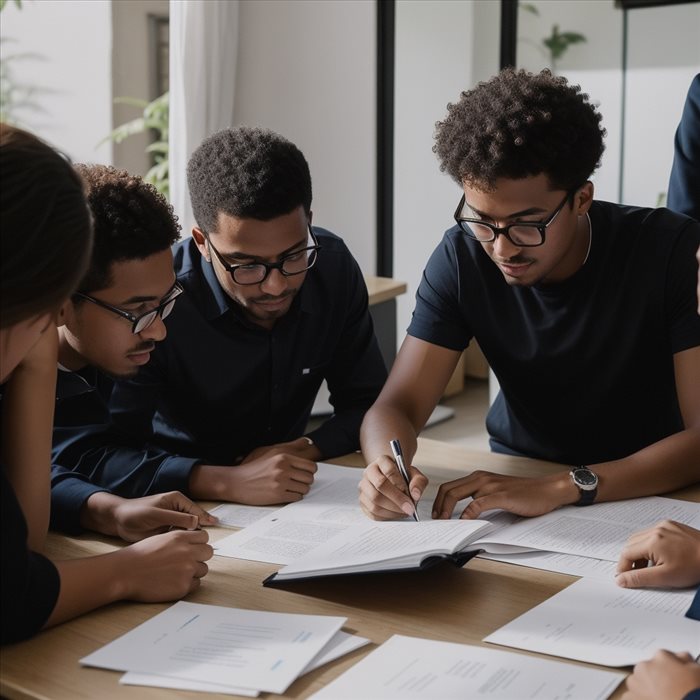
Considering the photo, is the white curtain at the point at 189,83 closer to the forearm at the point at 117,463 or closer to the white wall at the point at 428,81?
the white wall at the point at 428,81

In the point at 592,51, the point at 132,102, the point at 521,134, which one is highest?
the point at 592,51

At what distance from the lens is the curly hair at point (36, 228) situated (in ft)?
3.32

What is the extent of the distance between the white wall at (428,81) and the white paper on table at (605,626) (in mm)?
3576

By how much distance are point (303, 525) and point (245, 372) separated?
518mm

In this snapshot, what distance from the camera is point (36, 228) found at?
1.02 meters

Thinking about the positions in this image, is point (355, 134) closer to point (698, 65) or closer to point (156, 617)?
point (698, 65)

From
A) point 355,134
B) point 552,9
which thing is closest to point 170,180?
point 355,134

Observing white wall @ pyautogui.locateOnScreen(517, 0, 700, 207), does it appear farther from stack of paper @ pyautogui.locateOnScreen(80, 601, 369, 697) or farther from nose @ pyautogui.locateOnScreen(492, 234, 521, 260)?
stack of paper @ pyautogui.locateOnScreen(80, 601, 369, 697)

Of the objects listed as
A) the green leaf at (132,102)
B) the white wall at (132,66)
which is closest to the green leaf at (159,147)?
the white wall at (132,66)

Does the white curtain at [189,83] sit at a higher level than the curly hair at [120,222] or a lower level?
higher

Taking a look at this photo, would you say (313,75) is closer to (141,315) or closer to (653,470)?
(141,315)

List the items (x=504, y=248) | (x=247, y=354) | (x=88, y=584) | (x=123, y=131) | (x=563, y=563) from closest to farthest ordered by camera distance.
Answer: (x=88, y=584) < (x=563, y=563) < (x=504, y=248) < (x=247, y=354) < (x=123, y=131)

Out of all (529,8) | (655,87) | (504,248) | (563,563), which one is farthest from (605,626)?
(529,8)

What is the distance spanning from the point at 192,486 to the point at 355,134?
304 cm
